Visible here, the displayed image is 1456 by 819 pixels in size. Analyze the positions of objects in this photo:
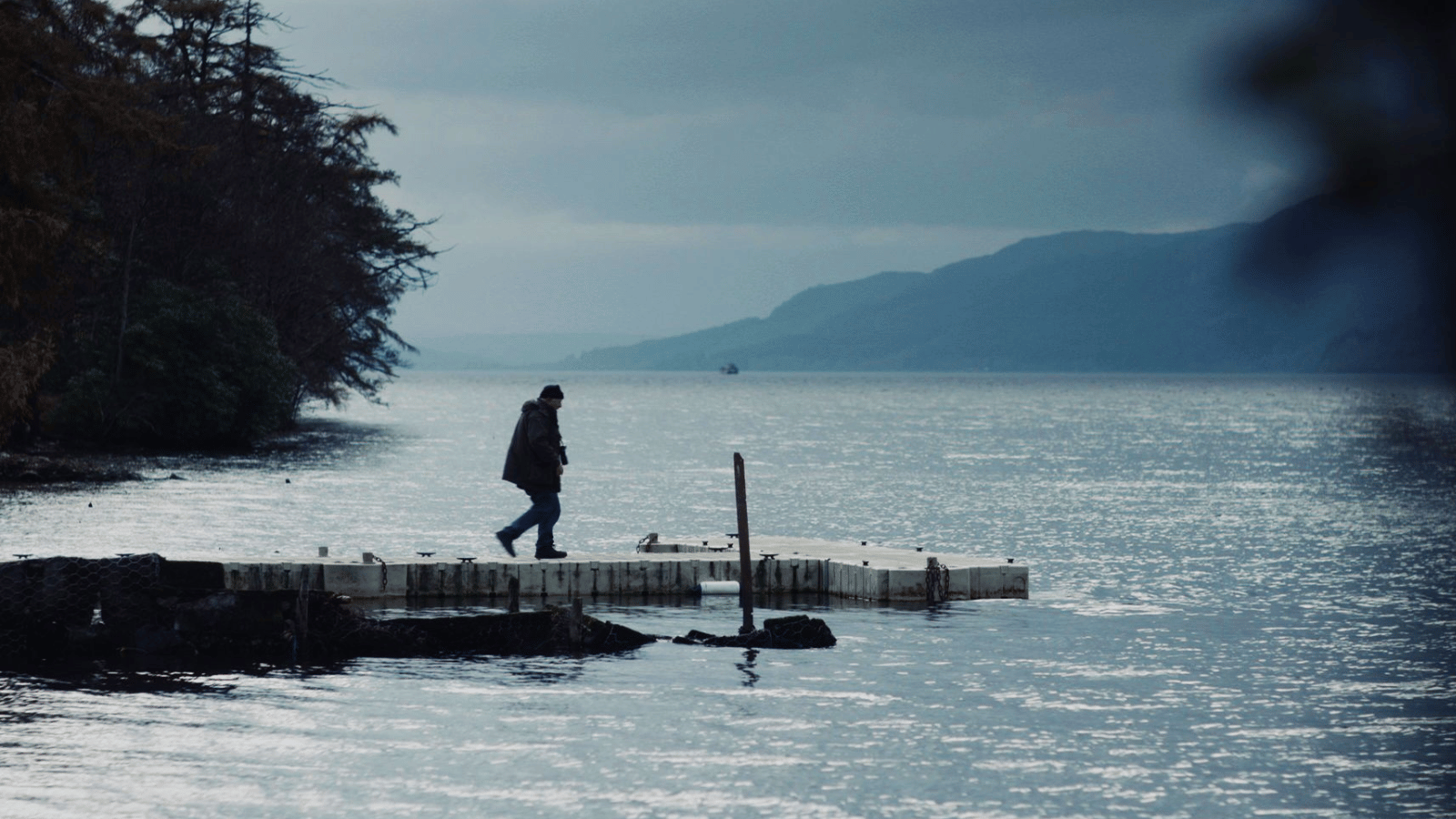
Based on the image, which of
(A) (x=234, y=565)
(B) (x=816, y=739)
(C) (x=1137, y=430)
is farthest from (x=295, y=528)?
(C) (x=1137, y=430)

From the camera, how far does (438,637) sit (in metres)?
19.1

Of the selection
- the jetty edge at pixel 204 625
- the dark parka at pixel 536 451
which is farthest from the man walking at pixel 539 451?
the jetty edge at pixel 204 625

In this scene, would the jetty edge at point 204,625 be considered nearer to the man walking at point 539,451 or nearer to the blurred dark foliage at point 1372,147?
the man walking at point 539,451

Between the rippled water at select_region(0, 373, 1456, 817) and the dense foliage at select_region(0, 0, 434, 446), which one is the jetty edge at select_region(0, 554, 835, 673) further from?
the dense foliage at select_region(0, 0, 434, 446)

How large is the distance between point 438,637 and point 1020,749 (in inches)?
310

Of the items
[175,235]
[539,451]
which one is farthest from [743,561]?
[175,235]

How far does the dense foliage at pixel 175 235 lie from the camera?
36.9 metres

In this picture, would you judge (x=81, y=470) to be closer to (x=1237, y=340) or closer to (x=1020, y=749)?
(x=1020, y=749)

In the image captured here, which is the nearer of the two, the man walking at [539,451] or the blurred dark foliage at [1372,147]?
the blurred dark foliage at [1372,147]

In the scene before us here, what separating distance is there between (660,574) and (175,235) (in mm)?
35843

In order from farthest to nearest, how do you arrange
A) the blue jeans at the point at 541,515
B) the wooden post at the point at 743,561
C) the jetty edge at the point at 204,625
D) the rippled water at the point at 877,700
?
Answer: the blue jeans at the point at 541,515 → the wooden post at the point at 743,561 → the jetty edge at the point at 204,625 → the rippled water at the point at 877,700

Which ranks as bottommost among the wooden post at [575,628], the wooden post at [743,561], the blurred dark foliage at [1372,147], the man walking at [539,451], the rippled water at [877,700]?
the rippled water at [877,700]

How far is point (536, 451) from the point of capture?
20500 millimetres

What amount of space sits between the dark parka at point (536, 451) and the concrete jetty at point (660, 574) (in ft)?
7.51
